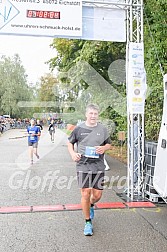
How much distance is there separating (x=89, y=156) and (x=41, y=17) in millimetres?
3200

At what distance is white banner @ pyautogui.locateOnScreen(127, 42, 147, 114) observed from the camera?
6641 millimetres

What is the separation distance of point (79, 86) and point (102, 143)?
15276 millimetres

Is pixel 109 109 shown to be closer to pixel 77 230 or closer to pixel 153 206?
pixel 153 206

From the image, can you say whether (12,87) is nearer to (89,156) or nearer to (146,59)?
(146,59)

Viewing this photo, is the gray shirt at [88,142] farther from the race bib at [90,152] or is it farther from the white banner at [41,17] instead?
the white banner at [41,17]

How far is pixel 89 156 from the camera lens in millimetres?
4711

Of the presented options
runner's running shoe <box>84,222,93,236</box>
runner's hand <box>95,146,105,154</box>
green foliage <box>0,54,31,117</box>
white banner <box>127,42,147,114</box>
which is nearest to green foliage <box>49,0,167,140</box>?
white banner <box>127,42,147,114</box>

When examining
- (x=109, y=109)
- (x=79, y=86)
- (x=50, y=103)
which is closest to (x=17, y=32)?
(x=109, y=109)

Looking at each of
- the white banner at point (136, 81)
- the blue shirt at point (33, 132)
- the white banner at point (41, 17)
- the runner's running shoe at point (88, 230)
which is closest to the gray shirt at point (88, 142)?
the runner's running shoe at point (88, 230)

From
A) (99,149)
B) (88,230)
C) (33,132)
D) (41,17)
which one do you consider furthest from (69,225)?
(33,132)

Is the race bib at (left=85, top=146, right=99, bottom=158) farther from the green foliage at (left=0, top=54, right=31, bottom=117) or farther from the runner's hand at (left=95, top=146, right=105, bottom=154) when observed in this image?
the green foliage at (left=0, top=54, right=31, bottom=117)

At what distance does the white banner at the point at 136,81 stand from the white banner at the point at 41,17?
1.15m

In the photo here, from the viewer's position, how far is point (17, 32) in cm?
642

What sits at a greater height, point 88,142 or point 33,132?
point 88,142
